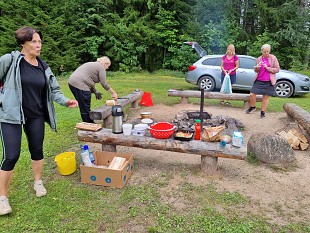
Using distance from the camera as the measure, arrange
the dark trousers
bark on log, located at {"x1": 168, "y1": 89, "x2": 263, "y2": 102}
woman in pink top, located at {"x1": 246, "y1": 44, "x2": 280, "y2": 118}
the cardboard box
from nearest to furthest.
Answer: the cardboard box
the dark trousers
woman in pink top, located at {"x1": 246, "y1": 44, "x2": 280, "y2": 118}
bark on log, located at {"x1": 168, "y1": 89, "x2": 263, "y2": 102}

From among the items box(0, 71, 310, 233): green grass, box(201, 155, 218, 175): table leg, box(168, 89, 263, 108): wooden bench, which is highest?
box(168, 89, 263, 108): wooden bench

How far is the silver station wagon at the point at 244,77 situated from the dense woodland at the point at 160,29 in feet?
20.8

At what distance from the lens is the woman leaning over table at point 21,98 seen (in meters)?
2.49

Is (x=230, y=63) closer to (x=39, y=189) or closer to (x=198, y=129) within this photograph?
(x=198, y=129)

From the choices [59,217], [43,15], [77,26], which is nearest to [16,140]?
[59,217]

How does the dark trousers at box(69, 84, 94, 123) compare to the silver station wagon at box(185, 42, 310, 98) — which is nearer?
the dark trousers at box(69, 84, 94, 123)

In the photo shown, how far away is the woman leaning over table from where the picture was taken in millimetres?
2488

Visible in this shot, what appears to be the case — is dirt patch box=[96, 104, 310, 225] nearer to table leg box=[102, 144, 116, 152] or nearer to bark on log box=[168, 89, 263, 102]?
table leg box=[102, 144, 116, 152]

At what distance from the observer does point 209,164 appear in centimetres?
354

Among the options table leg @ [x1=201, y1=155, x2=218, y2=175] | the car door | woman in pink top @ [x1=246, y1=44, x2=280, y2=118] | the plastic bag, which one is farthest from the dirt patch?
the car door

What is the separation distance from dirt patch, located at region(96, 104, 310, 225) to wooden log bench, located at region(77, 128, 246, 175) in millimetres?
216

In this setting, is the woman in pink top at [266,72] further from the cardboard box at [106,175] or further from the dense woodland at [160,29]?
the dense woodland at [160,29]

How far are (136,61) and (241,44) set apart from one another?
629 centimetres

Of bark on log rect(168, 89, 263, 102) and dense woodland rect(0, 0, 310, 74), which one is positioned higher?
dense woodland rect(0, 0, 310, 74)
